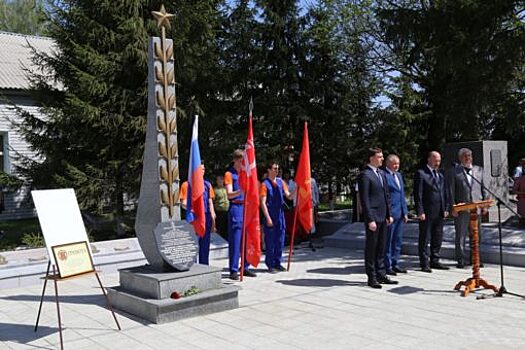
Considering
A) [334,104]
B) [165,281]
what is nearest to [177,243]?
[165,281]

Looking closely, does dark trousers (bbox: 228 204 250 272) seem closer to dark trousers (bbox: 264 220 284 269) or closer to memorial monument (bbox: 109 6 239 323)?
dark trousers (bbox: 264 220 284 269)

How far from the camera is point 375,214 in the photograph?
774cm

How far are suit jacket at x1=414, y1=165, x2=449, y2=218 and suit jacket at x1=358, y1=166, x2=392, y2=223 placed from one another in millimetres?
1241

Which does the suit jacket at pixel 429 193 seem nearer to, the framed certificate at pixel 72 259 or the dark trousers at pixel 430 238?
the dark trousers at pixel 430 238

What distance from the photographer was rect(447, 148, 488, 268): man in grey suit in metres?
8.93

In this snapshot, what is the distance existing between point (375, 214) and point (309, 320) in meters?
2.15

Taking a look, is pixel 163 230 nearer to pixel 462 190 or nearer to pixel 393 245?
pixel 393 245

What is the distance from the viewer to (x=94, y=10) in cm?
1314

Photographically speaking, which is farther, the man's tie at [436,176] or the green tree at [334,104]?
the green tree at [334,104]

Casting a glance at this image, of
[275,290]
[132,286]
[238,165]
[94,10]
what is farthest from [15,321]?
[94,10]

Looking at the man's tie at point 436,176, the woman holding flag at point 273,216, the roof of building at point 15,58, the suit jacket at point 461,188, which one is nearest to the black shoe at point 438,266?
the suit jacket at point 461,188

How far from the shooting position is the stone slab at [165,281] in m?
6.43

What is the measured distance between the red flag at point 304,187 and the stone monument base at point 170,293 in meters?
2.95

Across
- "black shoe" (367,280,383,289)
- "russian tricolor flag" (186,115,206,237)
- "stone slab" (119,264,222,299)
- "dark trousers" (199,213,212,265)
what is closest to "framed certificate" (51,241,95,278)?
"stone slab" (119,264,222,299)
